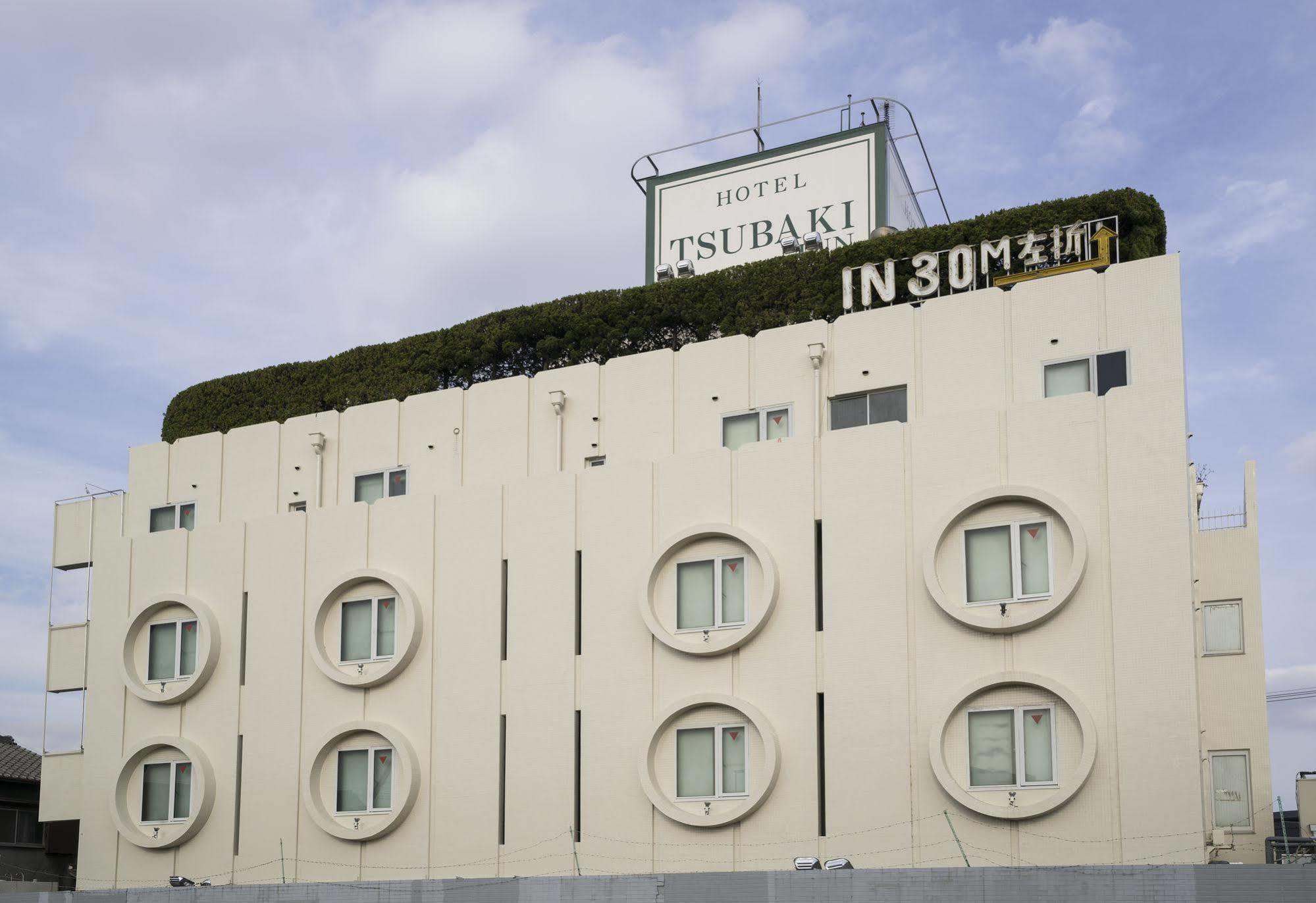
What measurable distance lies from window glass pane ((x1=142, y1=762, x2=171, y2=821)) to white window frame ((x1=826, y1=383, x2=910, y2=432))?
Result: 19.4m

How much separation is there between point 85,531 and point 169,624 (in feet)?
19.3

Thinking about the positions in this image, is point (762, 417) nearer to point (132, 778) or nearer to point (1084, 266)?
point (1084, 266)

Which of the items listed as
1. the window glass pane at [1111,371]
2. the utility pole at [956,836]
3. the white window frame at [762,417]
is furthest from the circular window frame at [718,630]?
the window glass pane at [1111,371]

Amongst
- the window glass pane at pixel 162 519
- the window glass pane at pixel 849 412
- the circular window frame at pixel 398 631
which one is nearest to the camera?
the window glass pane at pixel 849 412

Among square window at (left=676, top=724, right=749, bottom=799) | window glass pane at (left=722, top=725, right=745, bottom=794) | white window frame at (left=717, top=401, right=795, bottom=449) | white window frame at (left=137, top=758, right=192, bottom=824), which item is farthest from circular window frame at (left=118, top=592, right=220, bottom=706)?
window glass pane at (left=722, top=725, right=745, bottom=794)

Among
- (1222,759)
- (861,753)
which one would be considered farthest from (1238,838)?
(861,753)

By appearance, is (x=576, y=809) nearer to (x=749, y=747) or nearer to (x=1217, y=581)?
(x=749, y=747)

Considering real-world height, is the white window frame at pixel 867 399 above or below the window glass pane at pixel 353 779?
above

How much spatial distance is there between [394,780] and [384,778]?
41 centimetres

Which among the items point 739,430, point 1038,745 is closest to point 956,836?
point 1038,745

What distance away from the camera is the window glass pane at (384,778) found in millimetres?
36375

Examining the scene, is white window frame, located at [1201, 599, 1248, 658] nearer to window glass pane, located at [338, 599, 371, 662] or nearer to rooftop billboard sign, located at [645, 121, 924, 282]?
rooftop billboard sign, located at [645, 121, 924, 282]

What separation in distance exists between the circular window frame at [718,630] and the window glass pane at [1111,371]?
25.3ft

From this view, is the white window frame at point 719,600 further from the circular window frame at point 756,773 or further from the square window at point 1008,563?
the square window at point 1008,563
